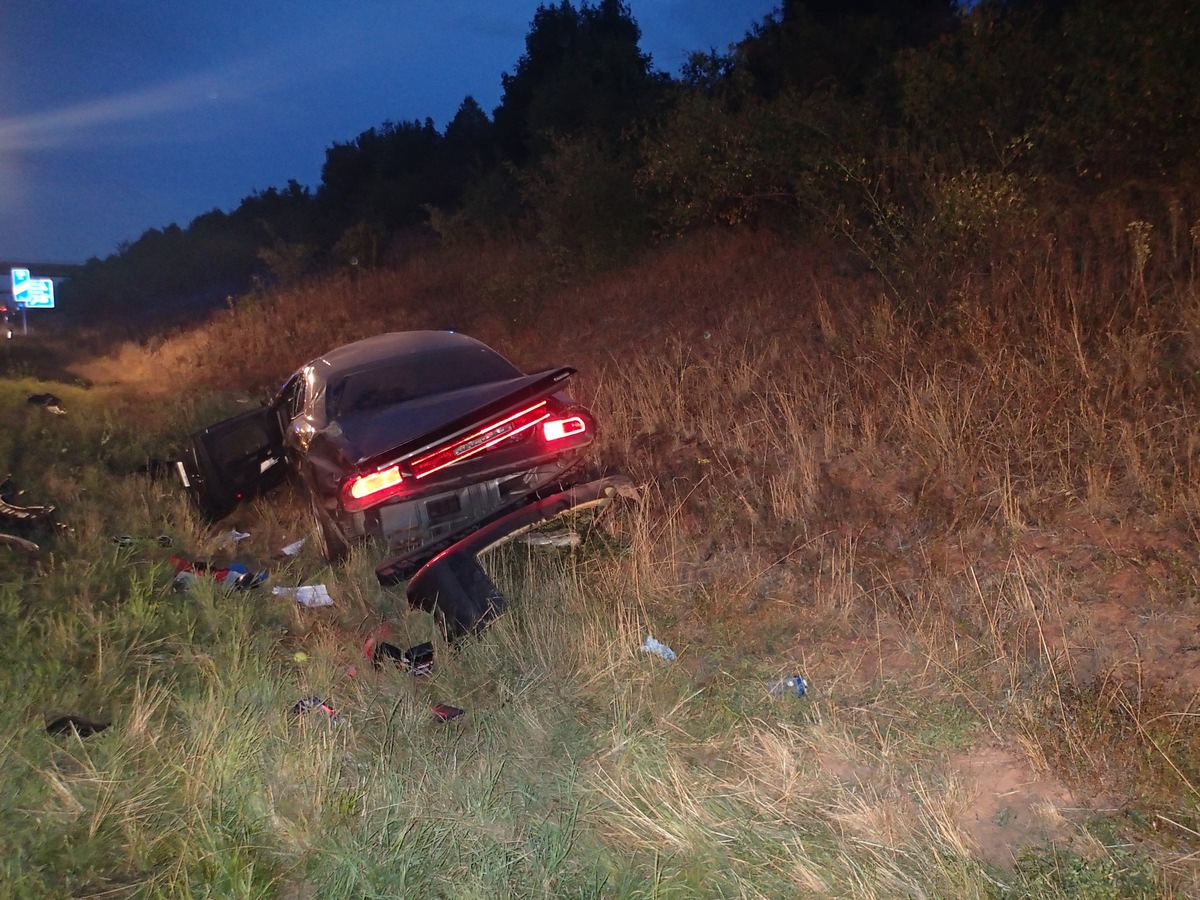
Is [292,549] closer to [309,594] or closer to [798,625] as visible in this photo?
[309,594]

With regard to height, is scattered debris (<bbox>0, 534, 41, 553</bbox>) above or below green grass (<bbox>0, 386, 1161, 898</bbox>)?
above

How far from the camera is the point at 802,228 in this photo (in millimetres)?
11281

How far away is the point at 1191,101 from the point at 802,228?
4497 millimetres

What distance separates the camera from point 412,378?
7258 millimetres

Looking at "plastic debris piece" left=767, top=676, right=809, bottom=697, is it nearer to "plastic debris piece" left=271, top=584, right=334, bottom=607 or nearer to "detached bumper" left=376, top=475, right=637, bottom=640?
"detached bumper" left=376, top=475, right=637, bottom=640

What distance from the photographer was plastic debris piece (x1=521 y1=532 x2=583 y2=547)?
17.9 ft

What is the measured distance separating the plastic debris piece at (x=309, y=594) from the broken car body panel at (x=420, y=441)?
1.09 ft

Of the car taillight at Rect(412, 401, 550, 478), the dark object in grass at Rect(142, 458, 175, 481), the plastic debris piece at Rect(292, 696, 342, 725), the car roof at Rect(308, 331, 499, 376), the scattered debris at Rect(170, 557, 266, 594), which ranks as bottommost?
the plastic debris piece at Rect(292, 696, 342, 725)

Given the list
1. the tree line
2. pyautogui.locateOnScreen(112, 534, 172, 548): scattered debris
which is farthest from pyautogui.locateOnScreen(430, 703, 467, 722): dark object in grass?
the tree line

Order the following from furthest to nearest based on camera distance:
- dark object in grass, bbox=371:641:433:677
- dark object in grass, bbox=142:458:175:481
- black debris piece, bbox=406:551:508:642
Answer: dark object in grass, bbox=142:458:175:481 → black debris piece, bbox=406:551:508:642 → dark object in grass, bbox=371:641:433:677

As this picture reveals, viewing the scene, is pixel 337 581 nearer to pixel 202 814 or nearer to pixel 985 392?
pixel 202 814

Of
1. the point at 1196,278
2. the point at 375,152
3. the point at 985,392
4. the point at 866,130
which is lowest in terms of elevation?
the point at 985,392

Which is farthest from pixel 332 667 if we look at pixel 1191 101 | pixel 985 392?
pixel 1191 101

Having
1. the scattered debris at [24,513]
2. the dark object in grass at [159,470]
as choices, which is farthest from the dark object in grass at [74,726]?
the dark object in grass at [159,470]
